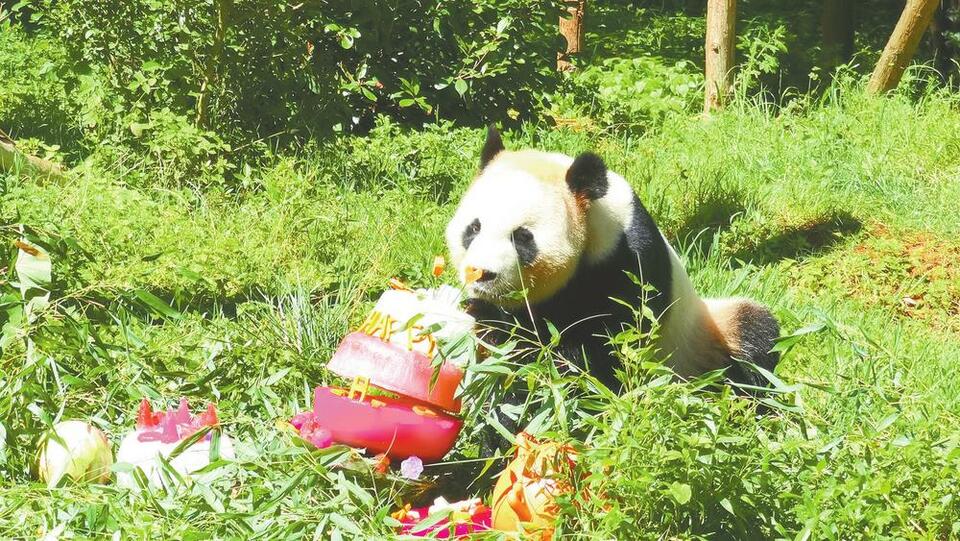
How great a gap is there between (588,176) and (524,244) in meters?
0.33

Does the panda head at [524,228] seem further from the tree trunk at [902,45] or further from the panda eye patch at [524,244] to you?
the tree trunk at [902,45]

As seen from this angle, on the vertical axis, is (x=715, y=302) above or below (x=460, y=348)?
below

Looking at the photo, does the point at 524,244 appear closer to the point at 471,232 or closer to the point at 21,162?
the point at 471,232

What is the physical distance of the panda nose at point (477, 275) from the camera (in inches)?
136

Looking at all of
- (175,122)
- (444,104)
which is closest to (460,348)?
(175,122)

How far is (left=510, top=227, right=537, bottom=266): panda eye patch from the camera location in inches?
138

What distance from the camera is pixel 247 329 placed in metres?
4.20

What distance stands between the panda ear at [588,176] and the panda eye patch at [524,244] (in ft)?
0.83

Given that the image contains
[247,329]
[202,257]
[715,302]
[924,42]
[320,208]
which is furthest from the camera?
[924,42]

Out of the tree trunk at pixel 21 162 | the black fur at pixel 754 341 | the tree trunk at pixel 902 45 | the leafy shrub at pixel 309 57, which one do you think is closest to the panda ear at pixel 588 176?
the black fur at pixel 754 341

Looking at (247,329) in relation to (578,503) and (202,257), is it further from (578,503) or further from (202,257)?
(578,503)

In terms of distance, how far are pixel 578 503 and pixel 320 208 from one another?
312 centimetres

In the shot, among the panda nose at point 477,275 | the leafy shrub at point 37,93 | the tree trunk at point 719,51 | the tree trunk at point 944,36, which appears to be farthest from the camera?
the tree trunk at point 944,36

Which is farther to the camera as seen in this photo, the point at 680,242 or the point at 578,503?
the point at 680,242
